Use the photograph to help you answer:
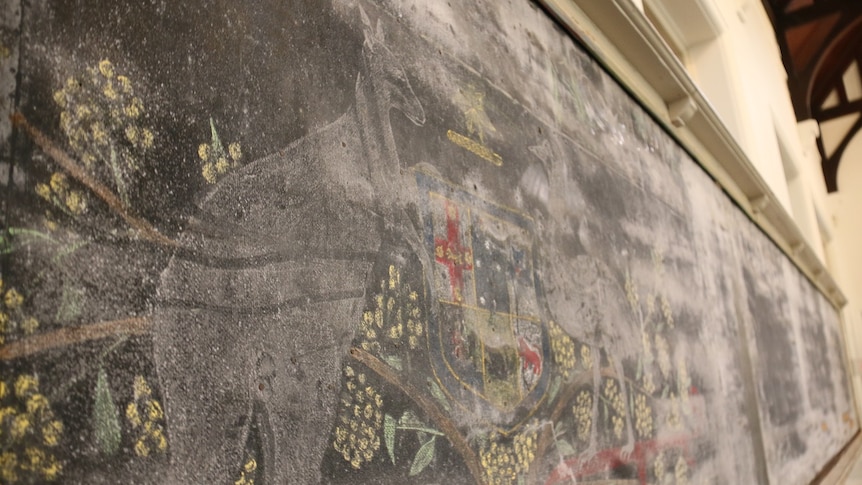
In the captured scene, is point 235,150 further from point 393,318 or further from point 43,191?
point 393,318

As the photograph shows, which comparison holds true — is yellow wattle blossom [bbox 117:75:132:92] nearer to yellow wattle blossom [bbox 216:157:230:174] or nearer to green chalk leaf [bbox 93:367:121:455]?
yellow wattle blossom [bbox 216:157:230:174]

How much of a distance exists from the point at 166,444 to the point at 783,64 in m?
12.4

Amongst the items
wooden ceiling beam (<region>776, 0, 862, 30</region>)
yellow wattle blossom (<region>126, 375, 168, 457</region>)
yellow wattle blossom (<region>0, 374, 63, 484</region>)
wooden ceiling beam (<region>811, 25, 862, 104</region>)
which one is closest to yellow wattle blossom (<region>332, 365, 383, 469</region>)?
yellow wattle blossom (<region>126, 375, 168, 457</region>)

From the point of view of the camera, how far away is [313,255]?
1199mm

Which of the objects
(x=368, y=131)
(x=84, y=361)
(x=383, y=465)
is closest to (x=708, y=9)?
(x=368, y=131)

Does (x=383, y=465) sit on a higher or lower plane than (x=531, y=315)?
lower

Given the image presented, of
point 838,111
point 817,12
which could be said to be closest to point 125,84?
point 817,12

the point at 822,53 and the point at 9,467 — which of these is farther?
the point at 822,53

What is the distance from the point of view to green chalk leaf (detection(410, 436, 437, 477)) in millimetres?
1306

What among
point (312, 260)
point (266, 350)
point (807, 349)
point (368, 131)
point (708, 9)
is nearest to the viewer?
point (266, 350)

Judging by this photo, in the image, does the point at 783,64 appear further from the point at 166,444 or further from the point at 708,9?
the point at 166,444

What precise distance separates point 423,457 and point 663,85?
3086 millimetres

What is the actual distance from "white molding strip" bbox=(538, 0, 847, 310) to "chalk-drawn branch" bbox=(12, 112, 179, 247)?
1.84 meters

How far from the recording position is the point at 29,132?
0.80 meters
